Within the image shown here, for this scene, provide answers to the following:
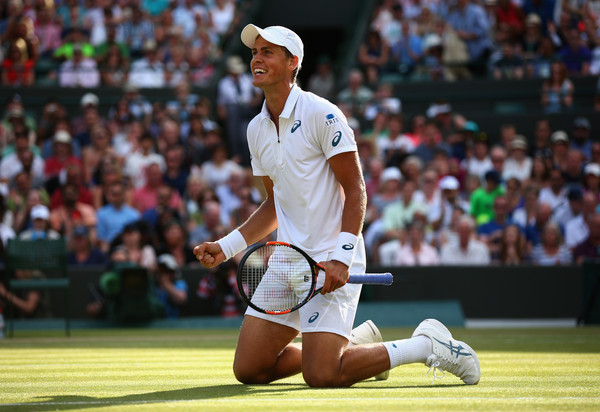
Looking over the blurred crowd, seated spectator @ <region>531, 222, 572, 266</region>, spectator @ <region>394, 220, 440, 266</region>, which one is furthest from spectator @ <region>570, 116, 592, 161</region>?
spectator @ <region>394, 220, 440, 266</region>

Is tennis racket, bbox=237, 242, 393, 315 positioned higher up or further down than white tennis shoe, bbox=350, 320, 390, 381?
higher up

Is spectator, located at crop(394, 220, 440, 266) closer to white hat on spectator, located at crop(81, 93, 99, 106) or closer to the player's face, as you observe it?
white hat on spectator, located at crop(81, 93, 99, 106)

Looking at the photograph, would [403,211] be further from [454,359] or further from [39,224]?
[454,359]

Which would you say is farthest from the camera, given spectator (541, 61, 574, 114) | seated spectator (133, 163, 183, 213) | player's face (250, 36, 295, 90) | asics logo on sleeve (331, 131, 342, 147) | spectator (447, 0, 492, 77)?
spectator (447, 0, 492, 77)

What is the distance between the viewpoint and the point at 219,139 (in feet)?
54.0

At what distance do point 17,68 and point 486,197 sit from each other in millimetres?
9364

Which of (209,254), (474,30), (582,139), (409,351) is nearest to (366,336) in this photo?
(409,351)

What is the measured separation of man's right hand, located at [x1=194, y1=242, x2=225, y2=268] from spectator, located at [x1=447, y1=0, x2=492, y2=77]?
1299 centimetres

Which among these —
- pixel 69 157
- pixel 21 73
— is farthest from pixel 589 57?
pixel 21 73

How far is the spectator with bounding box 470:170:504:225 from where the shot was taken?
48.4 feet

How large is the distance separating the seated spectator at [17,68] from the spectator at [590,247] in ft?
34.9

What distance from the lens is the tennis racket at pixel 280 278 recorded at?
578 cm

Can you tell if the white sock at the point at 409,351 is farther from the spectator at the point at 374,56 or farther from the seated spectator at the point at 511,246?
the spectator at the point at 374,56

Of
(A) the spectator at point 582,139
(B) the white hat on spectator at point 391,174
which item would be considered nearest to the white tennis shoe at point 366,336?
(B) the white hat on spectator at point 391,174
